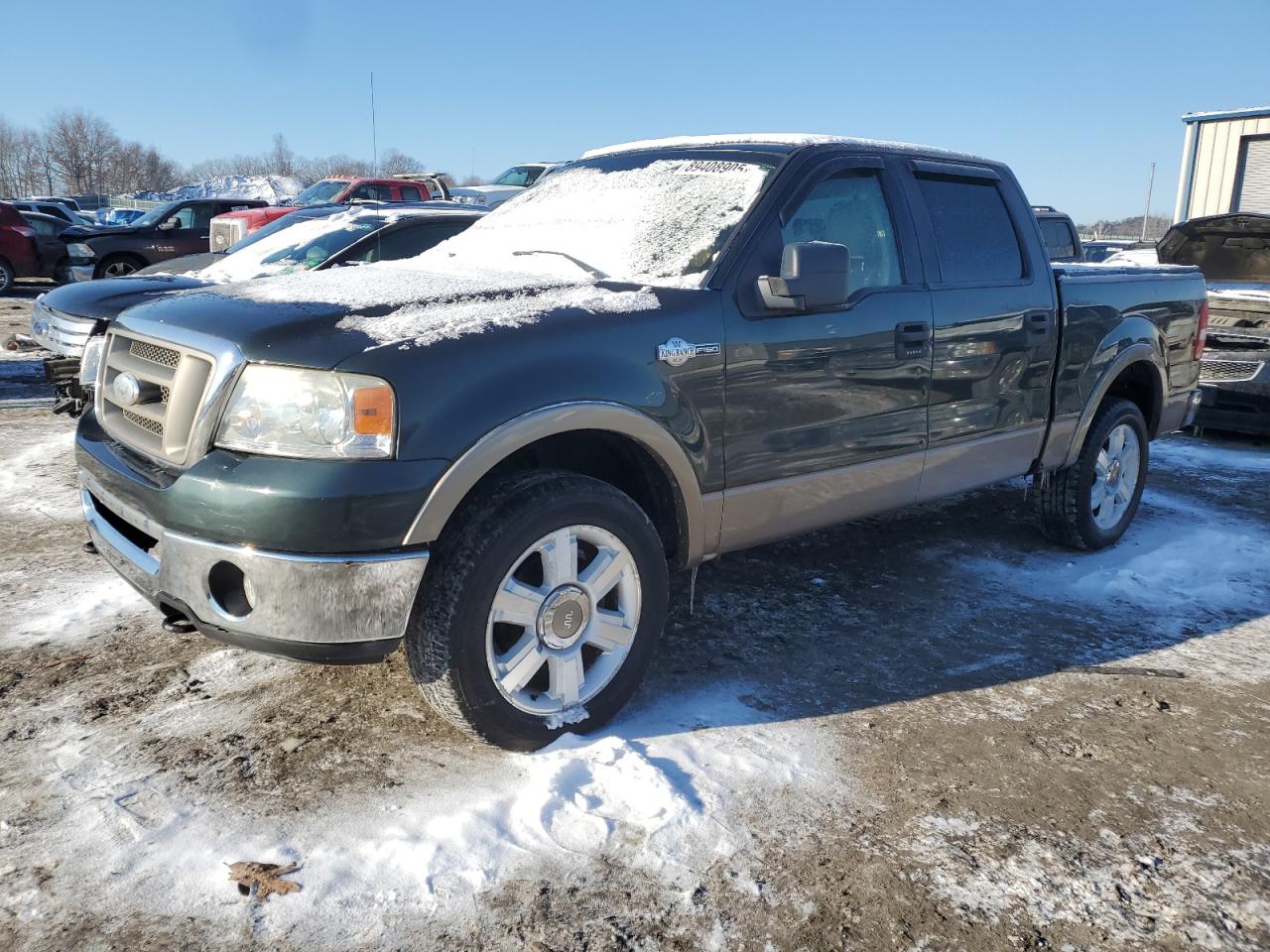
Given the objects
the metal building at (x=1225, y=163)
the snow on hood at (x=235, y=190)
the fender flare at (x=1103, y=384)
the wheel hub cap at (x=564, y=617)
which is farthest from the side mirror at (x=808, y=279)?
the snow on hood at (x=235, y=190)

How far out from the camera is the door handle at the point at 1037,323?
14.4 feet

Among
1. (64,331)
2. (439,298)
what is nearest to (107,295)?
(64,331)

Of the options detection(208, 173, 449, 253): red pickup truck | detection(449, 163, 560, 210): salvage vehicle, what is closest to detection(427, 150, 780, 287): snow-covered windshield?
detection(208, 173, 449, 253): red pickup truck

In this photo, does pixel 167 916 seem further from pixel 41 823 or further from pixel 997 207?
pixel 997 207

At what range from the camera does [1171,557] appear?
16.8ft

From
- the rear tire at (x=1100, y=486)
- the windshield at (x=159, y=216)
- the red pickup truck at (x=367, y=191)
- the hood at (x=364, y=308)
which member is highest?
the red pickup truck at (x=367, y=191)

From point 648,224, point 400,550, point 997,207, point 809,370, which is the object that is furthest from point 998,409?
point 400,550

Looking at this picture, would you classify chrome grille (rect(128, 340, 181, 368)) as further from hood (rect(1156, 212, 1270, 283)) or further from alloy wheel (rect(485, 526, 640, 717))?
hood (rect(1156, 212, 1270, 283))

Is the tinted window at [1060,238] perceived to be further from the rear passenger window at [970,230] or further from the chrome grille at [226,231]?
the chrome grille at [226,231]

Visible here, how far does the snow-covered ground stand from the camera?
2.33 metres

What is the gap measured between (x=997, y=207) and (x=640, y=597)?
8.95 feet

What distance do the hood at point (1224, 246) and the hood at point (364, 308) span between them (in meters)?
7.32

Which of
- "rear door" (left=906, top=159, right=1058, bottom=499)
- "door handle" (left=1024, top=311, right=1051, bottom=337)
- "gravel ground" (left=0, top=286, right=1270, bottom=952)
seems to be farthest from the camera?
"door handle" (left=1024, top=311, right=1051, bottom=337)

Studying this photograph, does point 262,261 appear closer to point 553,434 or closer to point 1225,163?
point 553,434
